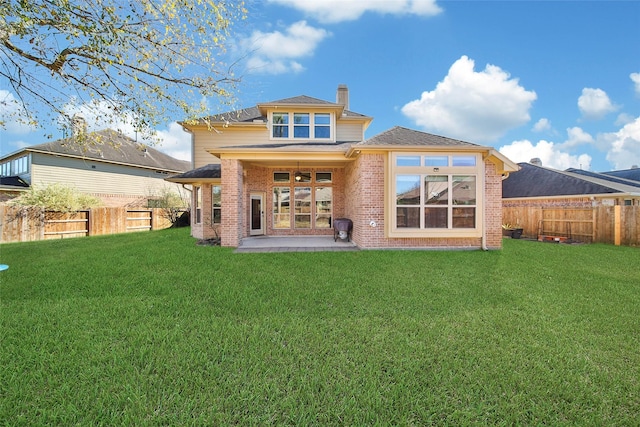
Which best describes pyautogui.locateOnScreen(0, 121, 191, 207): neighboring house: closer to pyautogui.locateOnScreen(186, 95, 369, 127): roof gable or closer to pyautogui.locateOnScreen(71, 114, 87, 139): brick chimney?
pyautogui.locateOnScreen(186, 95, 369, 127): roof gable

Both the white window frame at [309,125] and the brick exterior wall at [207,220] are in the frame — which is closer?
the brick exterior wall at [207,220]

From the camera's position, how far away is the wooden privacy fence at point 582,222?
11318 millimetres

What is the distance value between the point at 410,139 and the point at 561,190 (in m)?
10.9

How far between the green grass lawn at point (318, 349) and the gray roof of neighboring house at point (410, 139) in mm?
4651

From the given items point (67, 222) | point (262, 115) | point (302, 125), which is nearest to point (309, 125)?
point (302, 125)

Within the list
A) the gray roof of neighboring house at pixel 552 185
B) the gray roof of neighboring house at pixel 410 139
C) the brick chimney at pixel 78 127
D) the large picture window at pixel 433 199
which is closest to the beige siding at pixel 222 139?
the gray roof of neighboring house at pixel 410 139

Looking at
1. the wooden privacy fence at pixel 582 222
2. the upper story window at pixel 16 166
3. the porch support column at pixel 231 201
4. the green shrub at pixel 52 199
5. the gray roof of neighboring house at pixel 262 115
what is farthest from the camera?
the upper story window at pixel 16 166

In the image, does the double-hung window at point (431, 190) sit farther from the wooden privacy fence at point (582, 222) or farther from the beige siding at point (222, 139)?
the wooden privacy fence at point (582, 222)

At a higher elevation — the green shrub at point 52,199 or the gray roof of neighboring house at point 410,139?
the gray roof of neighboring house at point 410,139

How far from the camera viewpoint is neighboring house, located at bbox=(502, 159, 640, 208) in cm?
1225

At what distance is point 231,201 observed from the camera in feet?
31.4

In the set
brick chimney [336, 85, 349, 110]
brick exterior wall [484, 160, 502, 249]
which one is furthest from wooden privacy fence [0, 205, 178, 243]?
brick exterior wall [484, 160, 502, 249]

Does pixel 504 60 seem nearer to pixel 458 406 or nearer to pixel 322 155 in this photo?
pixel 322 155

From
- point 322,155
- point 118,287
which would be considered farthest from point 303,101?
point 118,287
